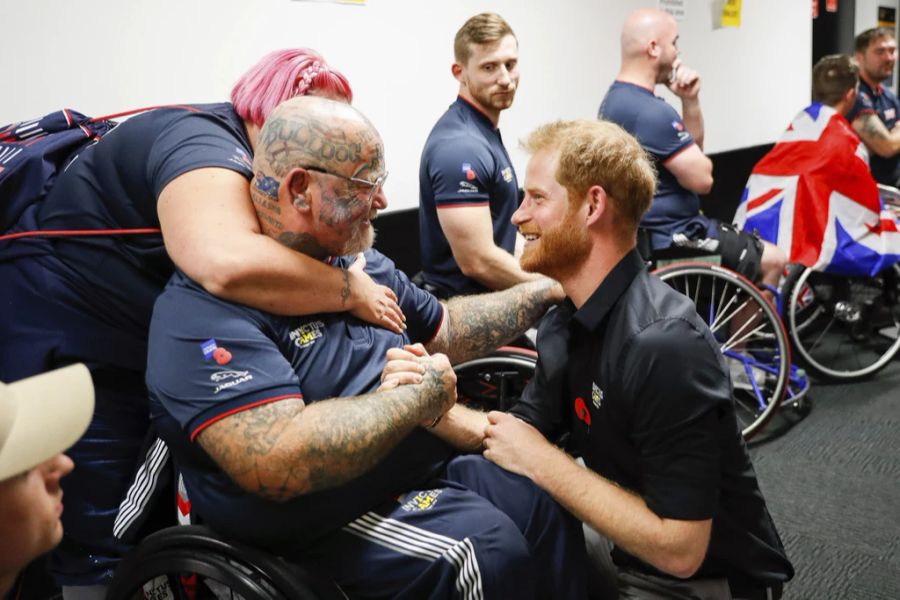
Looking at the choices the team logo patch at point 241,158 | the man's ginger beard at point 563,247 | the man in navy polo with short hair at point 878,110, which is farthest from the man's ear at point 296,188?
the man in navy polo with short hair at point 878,110

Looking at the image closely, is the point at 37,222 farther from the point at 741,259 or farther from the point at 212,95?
the point at 741,259

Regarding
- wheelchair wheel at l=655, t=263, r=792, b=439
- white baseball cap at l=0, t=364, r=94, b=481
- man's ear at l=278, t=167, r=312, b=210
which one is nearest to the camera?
white baseball cap at l=0, t=364, r=94, b=481

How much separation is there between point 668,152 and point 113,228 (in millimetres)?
1971

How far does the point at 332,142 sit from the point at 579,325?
521 millimetres

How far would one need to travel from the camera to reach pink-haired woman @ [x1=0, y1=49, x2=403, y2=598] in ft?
4.04

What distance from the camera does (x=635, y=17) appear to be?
9.57 feet

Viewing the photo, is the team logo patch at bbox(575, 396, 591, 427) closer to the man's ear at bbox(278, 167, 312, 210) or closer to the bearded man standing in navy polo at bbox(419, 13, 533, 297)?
the man's ear at bbox(278, 167, 312, 210)

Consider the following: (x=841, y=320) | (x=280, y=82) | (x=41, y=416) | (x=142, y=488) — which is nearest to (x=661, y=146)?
(x=841, y=320)

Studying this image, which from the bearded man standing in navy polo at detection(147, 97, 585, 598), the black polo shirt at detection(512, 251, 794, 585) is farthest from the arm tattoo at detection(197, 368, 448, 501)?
the black polo shirt at detection(512, 251, 794, 585)

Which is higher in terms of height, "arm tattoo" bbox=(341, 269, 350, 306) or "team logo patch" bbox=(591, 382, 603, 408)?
"arm tattoo" bbox=(341, 269, 350, 306)

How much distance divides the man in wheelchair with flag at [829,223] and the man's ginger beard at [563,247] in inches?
84.5

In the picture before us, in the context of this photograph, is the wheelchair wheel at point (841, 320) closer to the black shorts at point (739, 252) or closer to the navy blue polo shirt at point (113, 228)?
the black shorts at point (739, 252)

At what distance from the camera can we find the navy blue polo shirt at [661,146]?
2.69m

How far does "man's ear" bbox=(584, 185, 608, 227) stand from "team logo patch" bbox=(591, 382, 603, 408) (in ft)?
0.92
